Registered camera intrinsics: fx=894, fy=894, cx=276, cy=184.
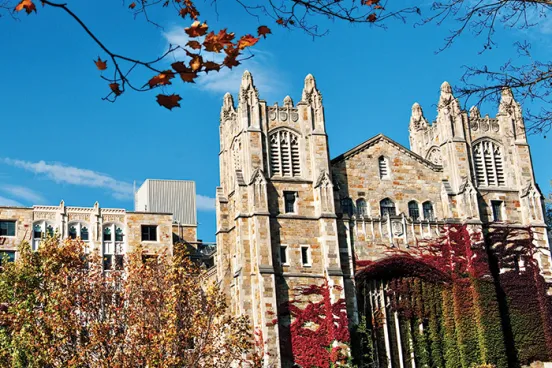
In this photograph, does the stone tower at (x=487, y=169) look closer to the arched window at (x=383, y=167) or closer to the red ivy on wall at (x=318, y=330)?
the arched window at (x=383, y=167)

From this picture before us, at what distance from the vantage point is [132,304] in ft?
110

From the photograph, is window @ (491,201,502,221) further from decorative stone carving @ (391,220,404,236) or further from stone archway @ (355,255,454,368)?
decorative stone carving @ (391,220,404,236)

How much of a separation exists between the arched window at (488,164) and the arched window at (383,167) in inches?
224

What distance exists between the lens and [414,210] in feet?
181

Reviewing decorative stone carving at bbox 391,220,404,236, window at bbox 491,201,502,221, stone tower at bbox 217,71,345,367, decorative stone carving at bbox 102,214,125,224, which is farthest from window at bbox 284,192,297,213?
decorative stone carving at bbox 102,214,125,224

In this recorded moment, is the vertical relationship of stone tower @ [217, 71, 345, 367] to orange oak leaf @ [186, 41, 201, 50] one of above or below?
above

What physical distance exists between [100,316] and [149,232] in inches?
1147

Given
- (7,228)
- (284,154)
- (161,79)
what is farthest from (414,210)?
(161,79)

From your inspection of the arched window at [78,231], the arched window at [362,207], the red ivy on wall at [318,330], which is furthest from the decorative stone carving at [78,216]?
the arched window at [362,207]

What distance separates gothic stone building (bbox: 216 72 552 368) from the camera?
165ft

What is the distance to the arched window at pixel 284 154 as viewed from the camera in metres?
52.8

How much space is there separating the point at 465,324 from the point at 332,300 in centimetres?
826

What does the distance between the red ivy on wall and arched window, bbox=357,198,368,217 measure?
5945 mm

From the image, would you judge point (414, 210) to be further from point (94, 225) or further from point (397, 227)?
point (94, 225)
